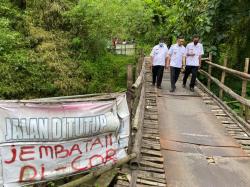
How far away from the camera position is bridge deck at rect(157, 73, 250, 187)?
4815mm

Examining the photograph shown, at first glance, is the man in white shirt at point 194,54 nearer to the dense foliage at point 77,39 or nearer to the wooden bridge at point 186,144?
the wooden bridge at point 186,144

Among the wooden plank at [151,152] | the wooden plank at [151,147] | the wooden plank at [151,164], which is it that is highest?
the wooden plank at [151,147]

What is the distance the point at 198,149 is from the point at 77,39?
30.4 ft

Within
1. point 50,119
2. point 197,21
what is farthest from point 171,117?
point 197,21

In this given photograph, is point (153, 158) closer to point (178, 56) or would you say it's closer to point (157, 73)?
point (178, 56)

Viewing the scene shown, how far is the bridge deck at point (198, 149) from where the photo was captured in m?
4.81

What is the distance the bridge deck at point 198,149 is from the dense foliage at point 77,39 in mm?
4325

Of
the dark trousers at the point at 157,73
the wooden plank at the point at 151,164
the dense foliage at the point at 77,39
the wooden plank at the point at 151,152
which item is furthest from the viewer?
the dense foliage at the point at 77,39

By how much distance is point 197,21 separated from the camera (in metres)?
12.6

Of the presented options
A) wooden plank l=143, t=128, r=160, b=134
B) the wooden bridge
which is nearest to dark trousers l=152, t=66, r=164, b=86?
the wooden bridge

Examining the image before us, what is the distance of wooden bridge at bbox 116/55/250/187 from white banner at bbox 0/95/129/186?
0.55 meters

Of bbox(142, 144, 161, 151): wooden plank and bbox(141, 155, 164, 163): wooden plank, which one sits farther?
bbox(142, 144, 161, 151): wooden plank

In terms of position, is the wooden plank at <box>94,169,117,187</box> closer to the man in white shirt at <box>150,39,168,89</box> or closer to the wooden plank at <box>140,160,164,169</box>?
the wooden plank at <box>140,160,164,169</box>

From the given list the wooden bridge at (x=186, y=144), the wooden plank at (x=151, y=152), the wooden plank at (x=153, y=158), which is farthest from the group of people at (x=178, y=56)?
the wooden plank at (x=153, y=158)
